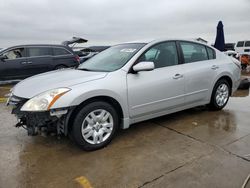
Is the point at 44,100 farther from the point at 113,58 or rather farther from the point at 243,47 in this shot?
the point at 243,47

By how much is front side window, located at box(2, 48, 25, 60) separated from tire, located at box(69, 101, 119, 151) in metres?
6.76

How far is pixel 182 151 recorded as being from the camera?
3.06m

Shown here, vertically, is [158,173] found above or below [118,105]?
below

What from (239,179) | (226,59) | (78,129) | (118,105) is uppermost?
(226,59)

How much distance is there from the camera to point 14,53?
28.0ft

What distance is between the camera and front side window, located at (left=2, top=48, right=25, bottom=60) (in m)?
8.43

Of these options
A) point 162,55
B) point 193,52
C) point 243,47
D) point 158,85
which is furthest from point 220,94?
point 243,47

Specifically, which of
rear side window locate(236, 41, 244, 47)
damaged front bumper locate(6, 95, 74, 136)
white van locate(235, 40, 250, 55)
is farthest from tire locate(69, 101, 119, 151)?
rear side window locate(236, 41, 244, 47)

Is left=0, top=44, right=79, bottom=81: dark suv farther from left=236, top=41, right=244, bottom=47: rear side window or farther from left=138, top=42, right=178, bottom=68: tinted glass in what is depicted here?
left=236, top=41, right=244, bottom=47: rear side window

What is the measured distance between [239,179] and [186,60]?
A: 2.24 m

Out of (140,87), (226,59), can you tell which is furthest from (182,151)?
(226,59)

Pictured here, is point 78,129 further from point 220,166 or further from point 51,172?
point 220,166

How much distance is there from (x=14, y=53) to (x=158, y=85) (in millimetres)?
6929

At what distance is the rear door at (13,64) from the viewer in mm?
8367
